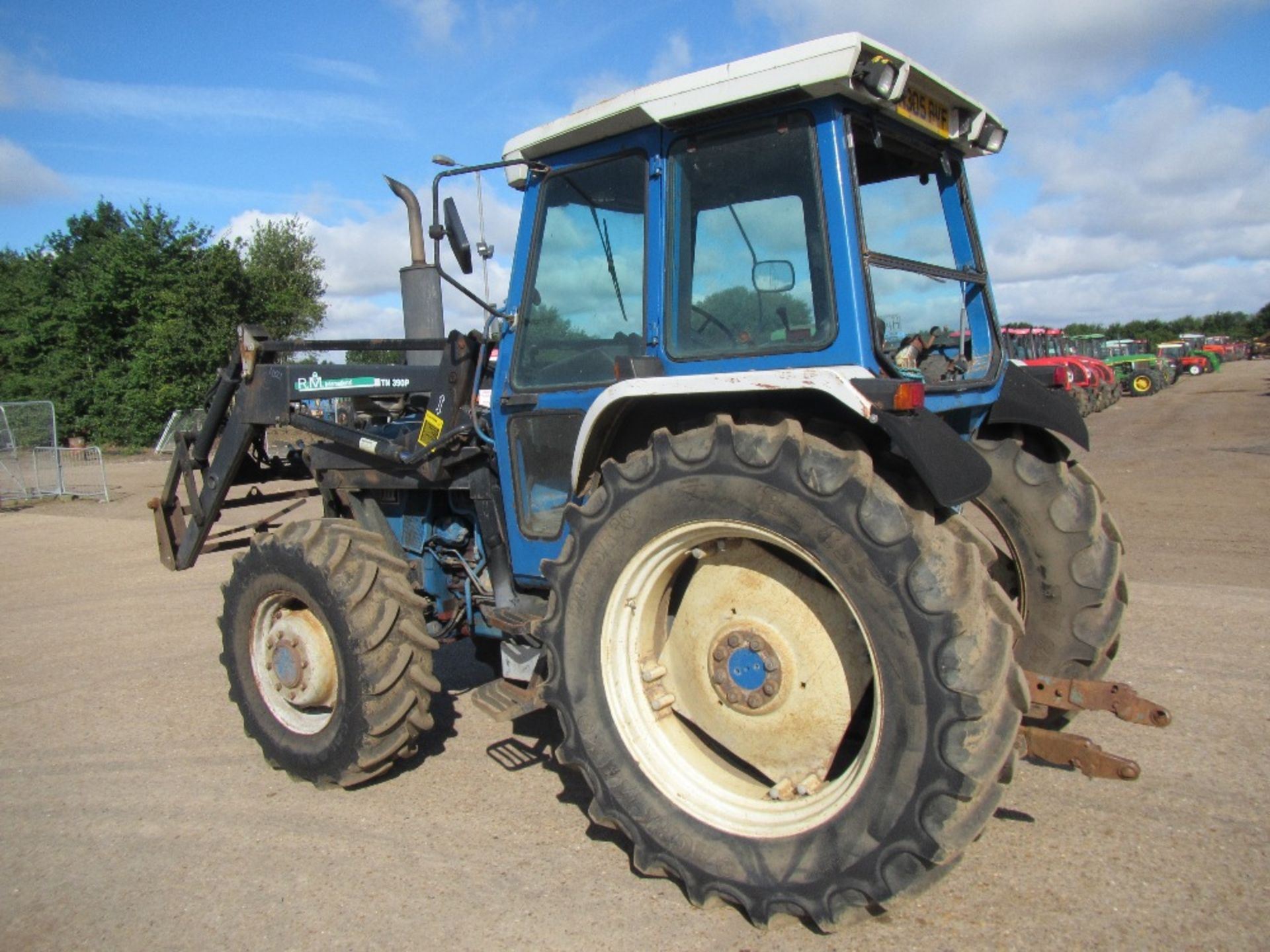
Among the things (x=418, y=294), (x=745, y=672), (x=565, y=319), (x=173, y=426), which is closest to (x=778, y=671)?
(x=745, y=672)

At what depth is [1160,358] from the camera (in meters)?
40.2

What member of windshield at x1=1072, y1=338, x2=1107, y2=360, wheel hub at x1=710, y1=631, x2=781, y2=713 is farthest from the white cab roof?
windshield at x1=1072, y1=338, x2=1107, y2=360

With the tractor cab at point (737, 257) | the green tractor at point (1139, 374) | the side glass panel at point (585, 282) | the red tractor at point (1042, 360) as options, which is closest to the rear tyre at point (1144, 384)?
the green tractor at point (1139, 374)

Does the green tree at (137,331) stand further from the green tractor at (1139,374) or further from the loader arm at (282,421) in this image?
the green tractor at (1139,374)

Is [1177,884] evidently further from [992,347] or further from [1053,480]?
[992,347]

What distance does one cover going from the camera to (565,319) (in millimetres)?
3734

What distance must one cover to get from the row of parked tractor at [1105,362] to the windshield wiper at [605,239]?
12718 mm

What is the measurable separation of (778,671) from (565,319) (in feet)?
5.42

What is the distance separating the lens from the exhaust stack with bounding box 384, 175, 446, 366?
409 centimetres

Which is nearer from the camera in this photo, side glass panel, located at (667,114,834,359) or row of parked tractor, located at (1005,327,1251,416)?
side glass panel, located at (667,114,834,359)

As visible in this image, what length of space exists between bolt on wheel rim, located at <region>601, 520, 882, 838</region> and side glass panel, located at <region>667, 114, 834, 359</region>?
2.35 feet

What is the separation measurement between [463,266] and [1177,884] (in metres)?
3.28

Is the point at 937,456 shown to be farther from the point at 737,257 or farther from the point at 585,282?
the point at 585,282

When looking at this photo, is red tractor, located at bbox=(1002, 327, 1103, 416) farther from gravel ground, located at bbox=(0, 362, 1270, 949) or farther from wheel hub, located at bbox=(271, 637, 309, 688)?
wheel hub, located at bbox=(271, 637, 309, 688)
